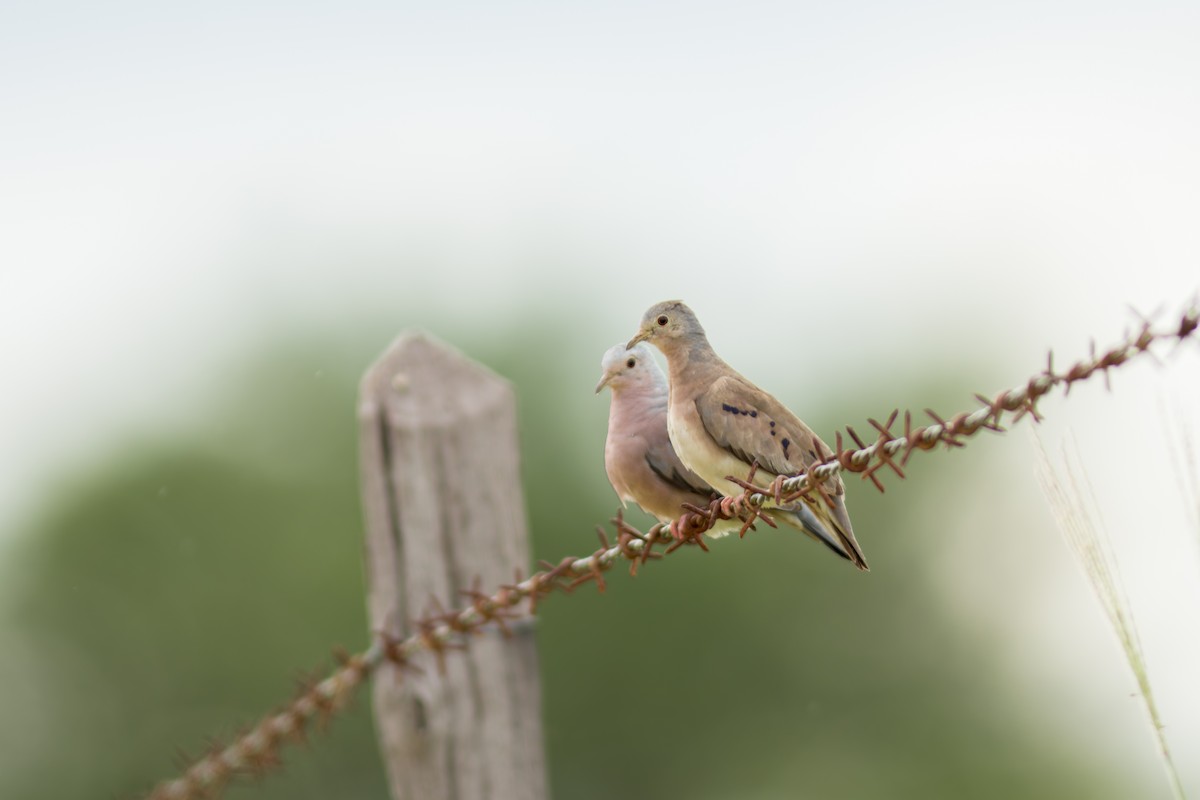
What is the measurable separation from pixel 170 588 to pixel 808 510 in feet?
84.7

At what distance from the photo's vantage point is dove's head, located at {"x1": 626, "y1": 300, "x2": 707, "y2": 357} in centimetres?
521

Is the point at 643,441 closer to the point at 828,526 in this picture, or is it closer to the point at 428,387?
the point at 428,387

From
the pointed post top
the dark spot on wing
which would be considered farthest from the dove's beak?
the pointed post top

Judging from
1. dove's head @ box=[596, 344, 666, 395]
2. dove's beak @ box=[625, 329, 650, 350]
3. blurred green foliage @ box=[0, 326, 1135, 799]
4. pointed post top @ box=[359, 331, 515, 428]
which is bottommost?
dove's beak @ box=[625, 329, 650, 350]

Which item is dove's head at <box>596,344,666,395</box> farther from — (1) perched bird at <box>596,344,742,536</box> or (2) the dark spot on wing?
(2) the dark spot on wing

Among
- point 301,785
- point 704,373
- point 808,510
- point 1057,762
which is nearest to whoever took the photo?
point 808,510

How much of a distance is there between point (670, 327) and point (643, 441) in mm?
929

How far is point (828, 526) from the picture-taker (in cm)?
472

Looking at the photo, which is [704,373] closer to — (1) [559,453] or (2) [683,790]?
(1) [559,453]

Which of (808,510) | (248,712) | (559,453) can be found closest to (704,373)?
(808,510)

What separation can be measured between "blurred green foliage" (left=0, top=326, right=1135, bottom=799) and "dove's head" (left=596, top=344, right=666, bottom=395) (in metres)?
19.5

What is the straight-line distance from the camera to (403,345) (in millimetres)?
5555

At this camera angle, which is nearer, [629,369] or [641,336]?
[641,336]

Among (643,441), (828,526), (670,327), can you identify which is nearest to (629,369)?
(643,441)
